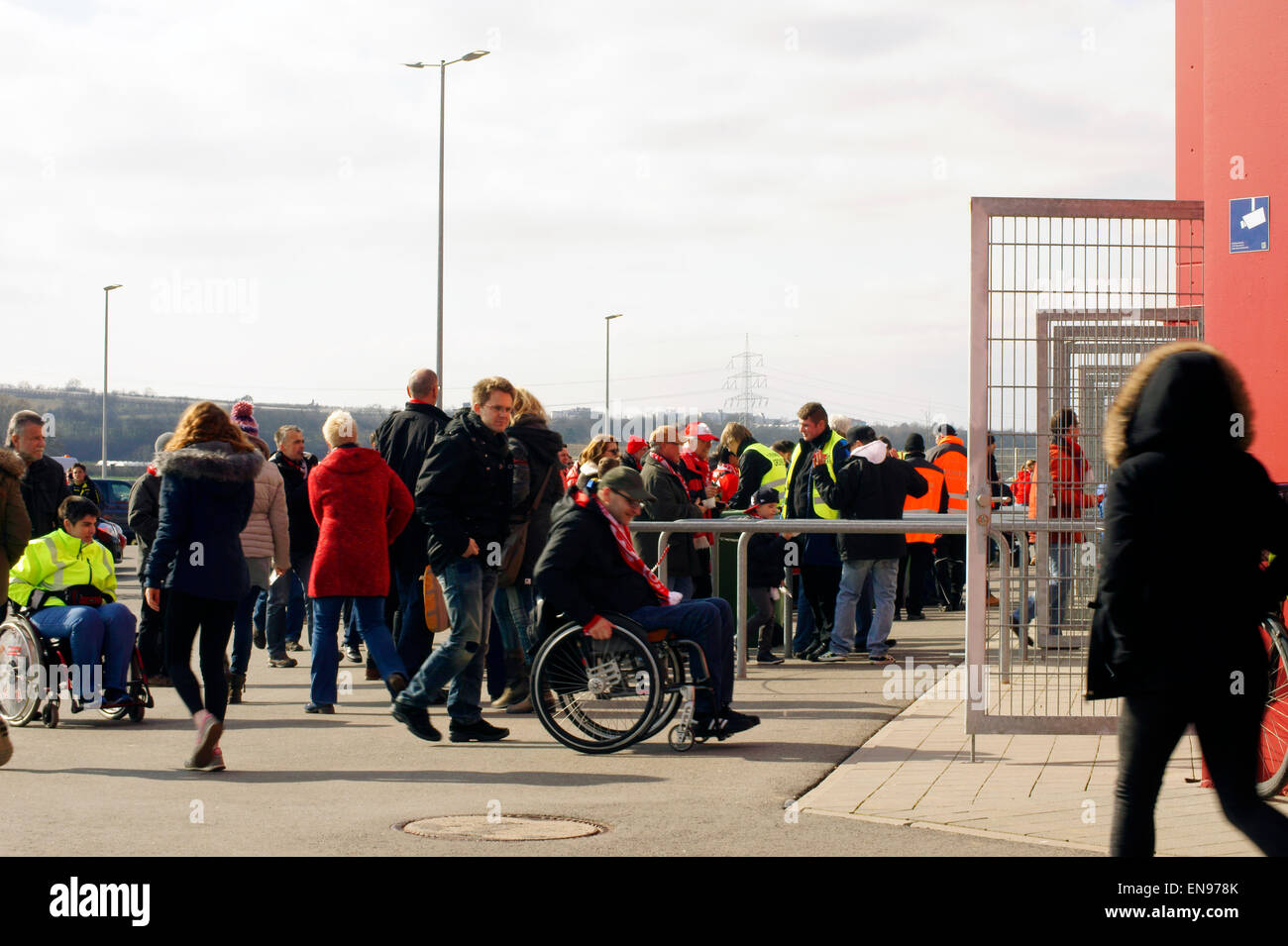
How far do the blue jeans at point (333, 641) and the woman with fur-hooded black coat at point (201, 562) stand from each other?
68.9 inches

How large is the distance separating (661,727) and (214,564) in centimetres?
229

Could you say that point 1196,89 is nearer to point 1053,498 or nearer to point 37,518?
point 1053,498

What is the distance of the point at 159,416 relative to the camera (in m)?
107

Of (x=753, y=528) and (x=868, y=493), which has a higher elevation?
(x=868, y=493)

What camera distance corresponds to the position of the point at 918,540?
632 inches

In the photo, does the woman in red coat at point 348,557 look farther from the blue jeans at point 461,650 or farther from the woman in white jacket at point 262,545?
the blue jeans at point 461,650

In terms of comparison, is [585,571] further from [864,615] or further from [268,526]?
[864,615]

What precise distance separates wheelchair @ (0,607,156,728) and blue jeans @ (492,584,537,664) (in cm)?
209

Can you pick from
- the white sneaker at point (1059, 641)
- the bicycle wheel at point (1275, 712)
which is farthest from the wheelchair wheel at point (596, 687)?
the bicycle wheel at point (1275, 712)

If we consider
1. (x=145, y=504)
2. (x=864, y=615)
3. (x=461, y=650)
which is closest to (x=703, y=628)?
(x=461, y=650)

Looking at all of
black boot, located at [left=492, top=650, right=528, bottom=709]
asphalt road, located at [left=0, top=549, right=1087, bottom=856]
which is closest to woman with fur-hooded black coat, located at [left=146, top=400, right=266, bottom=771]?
asphalt road, located at [left=0, top=549, right=1087, bottom=856]

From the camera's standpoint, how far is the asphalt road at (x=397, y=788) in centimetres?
588

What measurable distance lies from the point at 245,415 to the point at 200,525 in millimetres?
3132

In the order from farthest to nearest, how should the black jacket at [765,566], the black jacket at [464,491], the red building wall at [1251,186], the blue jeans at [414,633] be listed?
the black jacket at [765,566]
the blue jeans at [414,633]
the black jacket at [464,491]
the red building wall at [1251,186]
